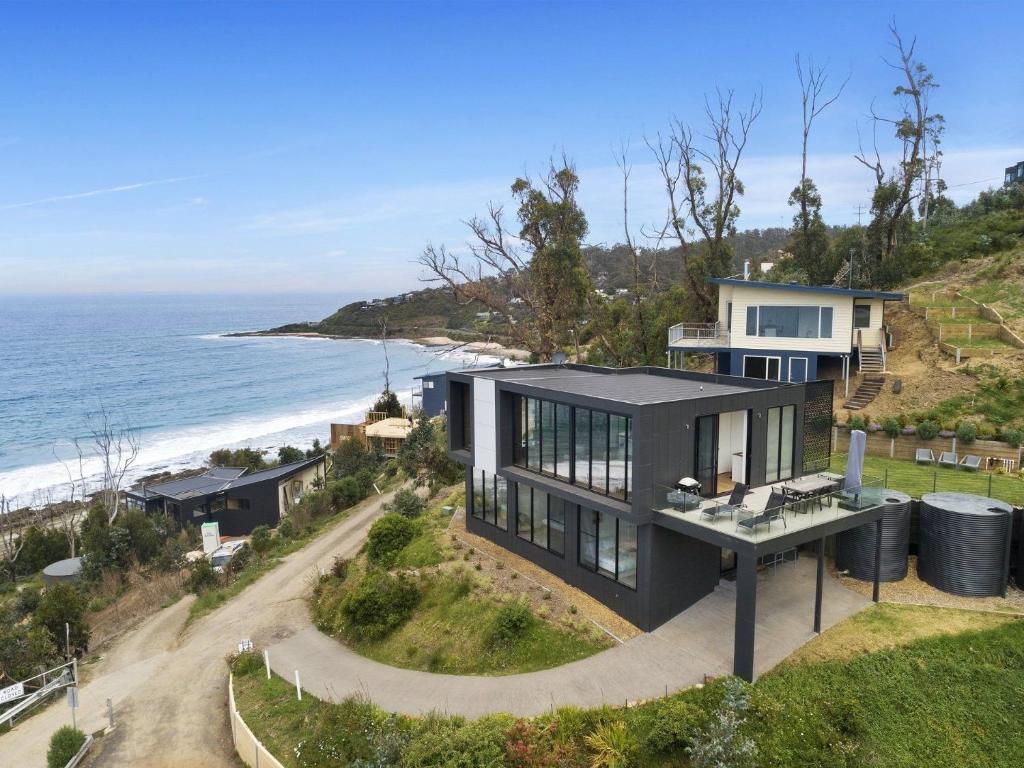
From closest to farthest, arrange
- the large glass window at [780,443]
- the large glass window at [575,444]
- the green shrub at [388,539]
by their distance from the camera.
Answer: the large glass window at [575,444] < the large glass window at [780,443] < the green shrub at [388,539]

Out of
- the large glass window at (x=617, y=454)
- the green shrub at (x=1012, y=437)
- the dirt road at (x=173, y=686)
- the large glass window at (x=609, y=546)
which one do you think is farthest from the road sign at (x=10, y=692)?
the green shrub at (x=1012, y=437)

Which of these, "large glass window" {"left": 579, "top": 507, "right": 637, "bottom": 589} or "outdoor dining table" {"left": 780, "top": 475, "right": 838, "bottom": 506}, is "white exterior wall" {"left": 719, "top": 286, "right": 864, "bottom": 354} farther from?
"large glass window" {"left": 579, "top": 507, "right": 637, "bottom": 589}

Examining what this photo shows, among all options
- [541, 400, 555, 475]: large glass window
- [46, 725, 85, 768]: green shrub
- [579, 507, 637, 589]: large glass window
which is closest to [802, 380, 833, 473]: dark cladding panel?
[579, 507, 637, 589]: large glass window

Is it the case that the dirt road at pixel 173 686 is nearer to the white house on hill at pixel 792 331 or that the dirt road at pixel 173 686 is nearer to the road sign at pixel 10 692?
the road sign at pixel 10 692

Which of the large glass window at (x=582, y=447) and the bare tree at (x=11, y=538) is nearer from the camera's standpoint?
the large glass window at (x=582, y=447)

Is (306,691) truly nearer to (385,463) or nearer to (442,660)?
(442,660)
